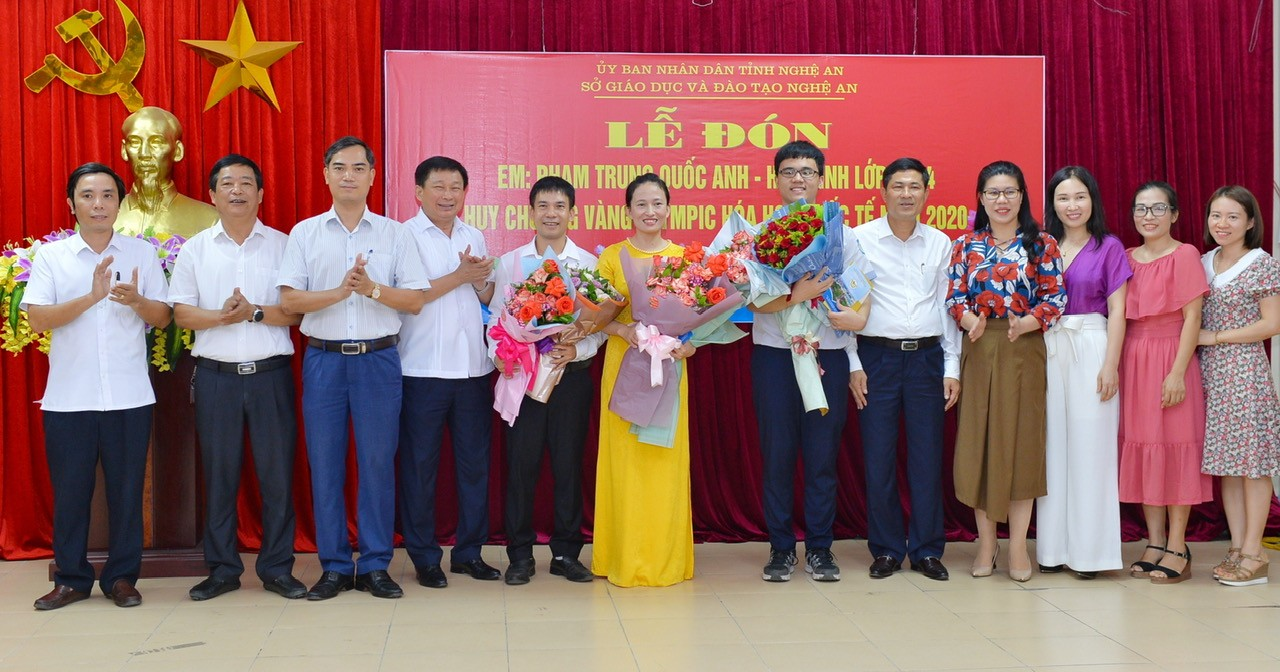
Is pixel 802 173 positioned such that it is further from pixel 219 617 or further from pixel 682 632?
pixel 219 617

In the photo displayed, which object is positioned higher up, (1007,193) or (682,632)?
(1007,193)

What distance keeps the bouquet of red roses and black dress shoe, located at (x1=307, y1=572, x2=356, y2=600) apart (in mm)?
828

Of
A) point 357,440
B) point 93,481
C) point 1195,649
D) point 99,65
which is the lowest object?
point 1195,649

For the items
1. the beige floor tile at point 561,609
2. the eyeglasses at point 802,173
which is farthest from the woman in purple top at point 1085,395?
the beige floor tile at point 561,609

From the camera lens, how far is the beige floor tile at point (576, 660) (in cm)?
305

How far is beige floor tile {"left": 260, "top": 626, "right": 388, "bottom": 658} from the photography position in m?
3.20

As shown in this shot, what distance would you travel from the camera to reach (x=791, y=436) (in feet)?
13.5

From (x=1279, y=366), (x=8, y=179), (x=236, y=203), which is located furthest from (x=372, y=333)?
(x=1279, y=366)

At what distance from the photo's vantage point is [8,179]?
458 cm

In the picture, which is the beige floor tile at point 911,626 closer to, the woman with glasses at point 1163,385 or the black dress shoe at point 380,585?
the woman with glasses at point 1163,385

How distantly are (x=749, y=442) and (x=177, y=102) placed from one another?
2.96 m

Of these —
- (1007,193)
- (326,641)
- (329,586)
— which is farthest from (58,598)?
(1007,193)

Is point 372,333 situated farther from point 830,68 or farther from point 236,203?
point 830,68

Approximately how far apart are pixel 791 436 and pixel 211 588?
2191mm
